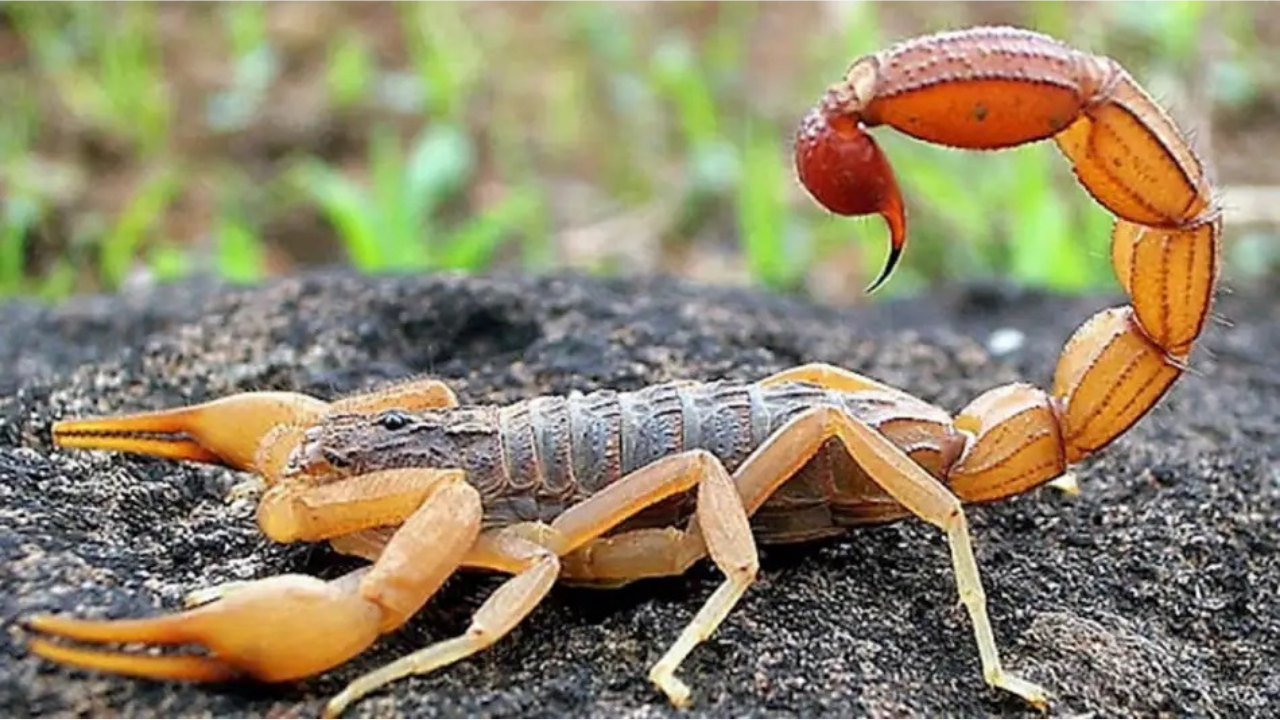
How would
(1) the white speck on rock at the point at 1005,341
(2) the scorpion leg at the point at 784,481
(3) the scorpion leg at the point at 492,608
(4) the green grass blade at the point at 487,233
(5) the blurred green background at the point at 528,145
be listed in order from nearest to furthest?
(3) the scorpion leg at the point at 492,608 → (2) the scorpion leg at the point at 784,481 → (1) the white speck on rock at the point at 1005,341 → (4) the green grass blade at the point at 487,233 → (5) the blurred green background at the point at 528,145

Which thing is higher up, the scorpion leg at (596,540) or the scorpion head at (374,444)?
the scorpion head at (374,444)

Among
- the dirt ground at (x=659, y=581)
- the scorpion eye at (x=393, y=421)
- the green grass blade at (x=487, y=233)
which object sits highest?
the green grass blade at (x=487, y=233)

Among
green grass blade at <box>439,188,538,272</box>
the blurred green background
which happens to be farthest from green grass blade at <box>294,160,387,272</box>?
green grass blade at <box>439,188,538,272</box>

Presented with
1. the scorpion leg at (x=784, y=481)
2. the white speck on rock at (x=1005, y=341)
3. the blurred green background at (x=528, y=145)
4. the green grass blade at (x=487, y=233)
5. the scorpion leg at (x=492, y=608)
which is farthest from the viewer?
the blurred green background at (x=528, y=145)

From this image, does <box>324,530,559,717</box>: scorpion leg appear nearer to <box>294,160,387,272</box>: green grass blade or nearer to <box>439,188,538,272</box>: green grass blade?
<box>439,188,538,272</box>: green grass blade

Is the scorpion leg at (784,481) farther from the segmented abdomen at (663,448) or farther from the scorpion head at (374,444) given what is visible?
the scorpion head at (374,444)

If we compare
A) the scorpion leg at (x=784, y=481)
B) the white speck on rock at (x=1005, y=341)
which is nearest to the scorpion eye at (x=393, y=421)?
the scorpion leg at (x=784, y=481)
